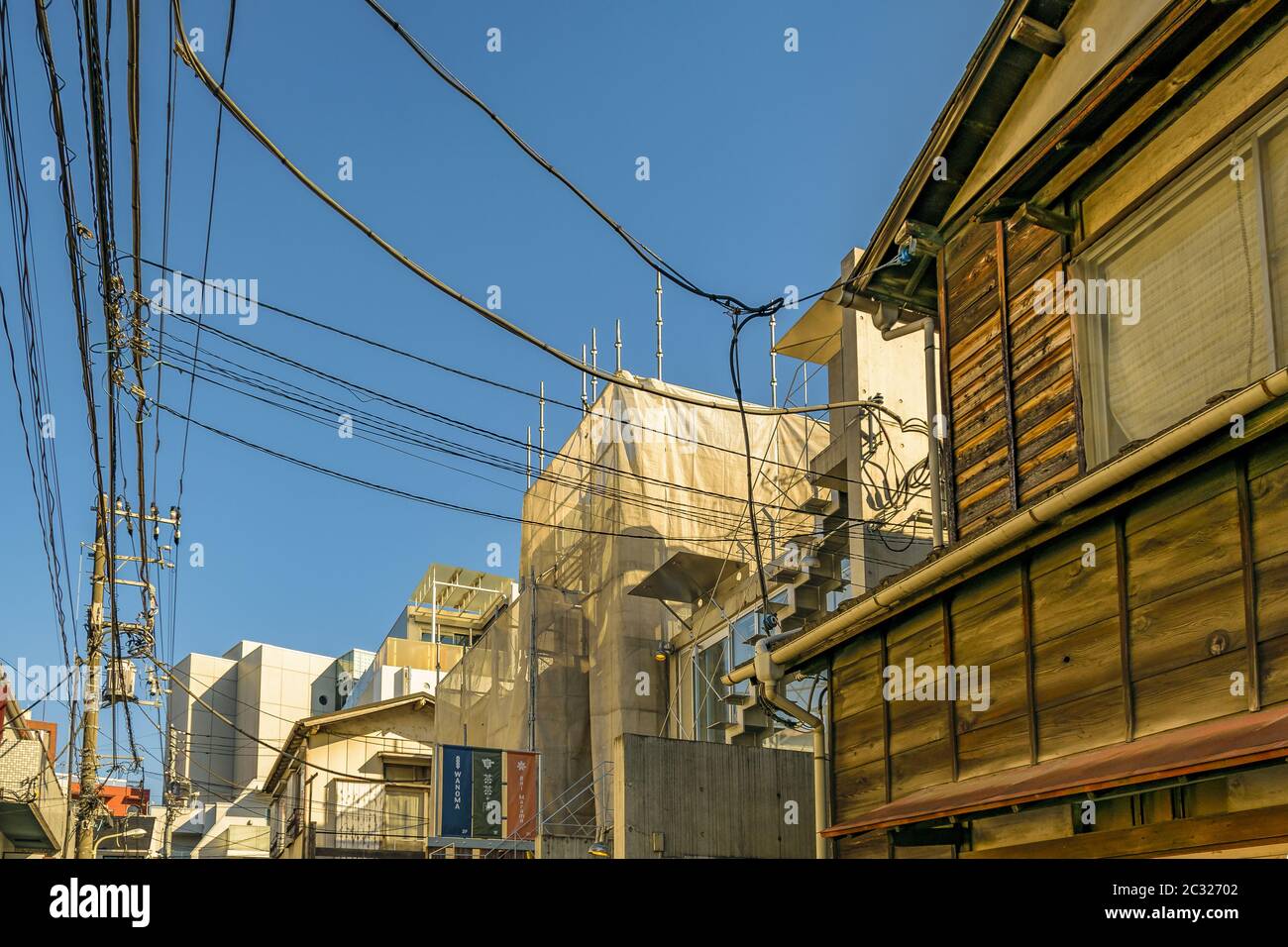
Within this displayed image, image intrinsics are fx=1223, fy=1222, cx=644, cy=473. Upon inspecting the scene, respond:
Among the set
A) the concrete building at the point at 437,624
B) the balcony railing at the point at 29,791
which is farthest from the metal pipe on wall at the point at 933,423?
the concrete building at the point at 437,624

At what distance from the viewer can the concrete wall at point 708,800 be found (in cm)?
1667

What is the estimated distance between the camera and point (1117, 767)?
707 centimetres

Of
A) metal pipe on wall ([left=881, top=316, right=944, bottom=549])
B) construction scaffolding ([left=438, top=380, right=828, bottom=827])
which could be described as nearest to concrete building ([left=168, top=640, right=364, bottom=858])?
construction scaffolding ([left=438, top=380, right=828, bottom=827])

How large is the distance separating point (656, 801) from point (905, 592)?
7.89m

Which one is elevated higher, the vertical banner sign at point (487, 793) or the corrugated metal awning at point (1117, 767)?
the corrugated metal awning at point (1117, 767)

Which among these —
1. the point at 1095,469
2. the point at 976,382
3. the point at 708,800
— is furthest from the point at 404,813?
the point at 1095,469

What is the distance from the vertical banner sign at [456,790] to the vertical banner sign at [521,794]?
0.84 meters

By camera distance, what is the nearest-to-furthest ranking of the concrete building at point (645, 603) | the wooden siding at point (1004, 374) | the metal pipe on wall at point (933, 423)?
the wooden siding at point (1004, 374) → the metal pipe on wall at point (933, 423) → the concrete building at point (645, 603)

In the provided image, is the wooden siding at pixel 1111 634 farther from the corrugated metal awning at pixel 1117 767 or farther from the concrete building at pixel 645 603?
the concrete building at pixel 645 603

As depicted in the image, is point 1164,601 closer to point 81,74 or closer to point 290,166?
point 290,166

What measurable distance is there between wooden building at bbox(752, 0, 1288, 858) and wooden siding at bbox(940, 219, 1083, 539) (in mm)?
31

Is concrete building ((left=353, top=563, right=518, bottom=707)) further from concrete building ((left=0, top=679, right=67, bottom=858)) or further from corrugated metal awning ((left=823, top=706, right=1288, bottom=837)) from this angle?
corrugated metal awning ((left=823, top=706, right=1288, bottom=837))
